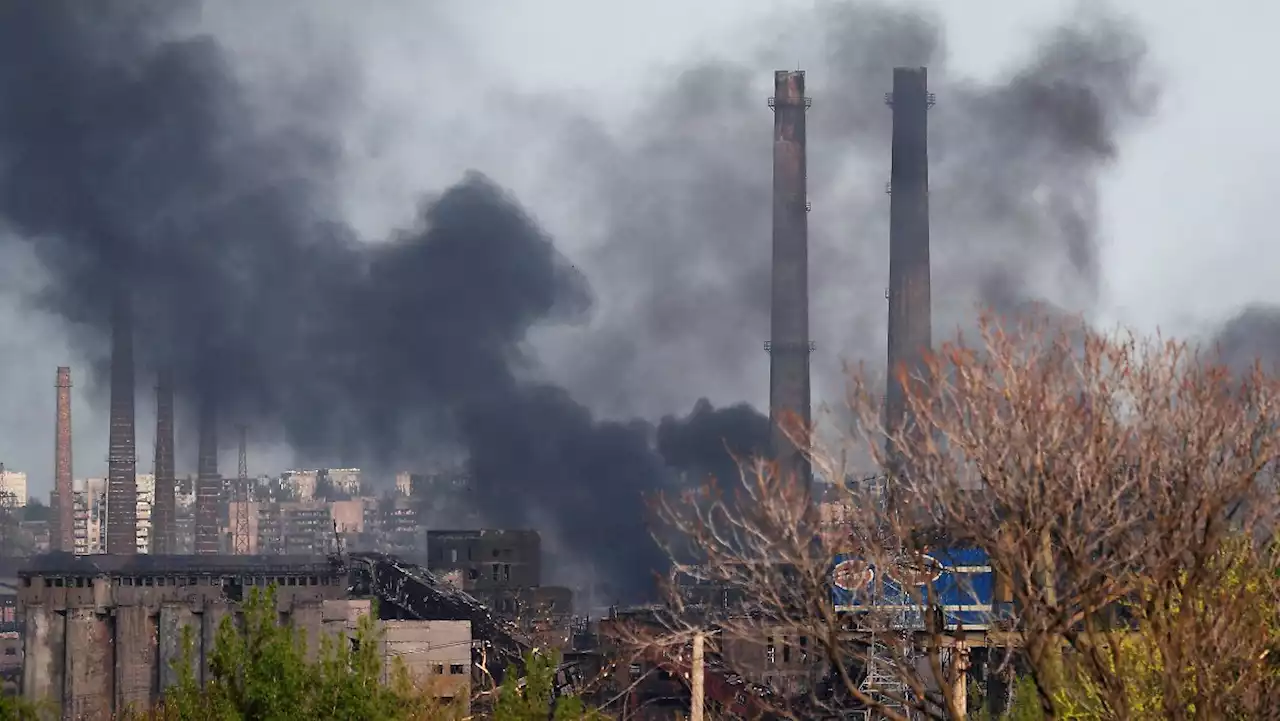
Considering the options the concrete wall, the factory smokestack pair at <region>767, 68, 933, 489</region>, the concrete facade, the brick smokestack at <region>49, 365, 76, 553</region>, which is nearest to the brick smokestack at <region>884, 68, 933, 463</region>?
the factory smokestack pair at <region>767, 68, 933, 489</region>

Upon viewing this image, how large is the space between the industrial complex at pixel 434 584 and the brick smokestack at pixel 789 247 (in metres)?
0.06

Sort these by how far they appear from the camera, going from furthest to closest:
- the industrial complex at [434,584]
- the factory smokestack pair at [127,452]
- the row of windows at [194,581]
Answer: the factory smokestack pair at [127,452] < the row of windows at [194,581] < the industrial complex at [434,584]

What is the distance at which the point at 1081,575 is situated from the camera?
13.8 m

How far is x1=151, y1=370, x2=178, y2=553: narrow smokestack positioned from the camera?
378 feet

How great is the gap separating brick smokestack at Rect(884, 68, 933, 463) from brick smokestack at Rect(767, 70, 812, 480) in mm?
3820

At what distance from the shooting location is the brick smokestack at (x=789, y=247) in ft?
290

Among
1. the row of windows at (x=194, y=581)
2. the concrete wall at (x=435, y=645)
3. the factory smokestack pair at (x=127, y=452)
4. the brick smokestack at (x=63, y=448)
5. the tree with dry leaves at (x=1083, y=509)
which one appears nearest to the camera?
the tree with dry leaves at (x=1083, y=509)

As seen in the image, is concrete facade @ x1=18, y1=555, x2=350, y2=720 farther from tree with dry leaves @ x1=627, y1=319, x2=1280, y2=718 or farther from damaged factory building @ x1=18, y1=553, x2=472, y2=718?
tree with dry leaves @ x1=627, y1=319, x2=1280, y2=718

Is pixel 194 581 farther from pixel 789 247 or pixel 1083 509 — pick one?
pixel 1083 509

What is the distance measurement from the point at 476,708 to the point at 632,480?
56021 millimetres

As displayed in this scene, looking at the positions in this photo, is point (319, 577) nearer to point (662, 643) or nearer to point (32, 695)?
point (32, 695)

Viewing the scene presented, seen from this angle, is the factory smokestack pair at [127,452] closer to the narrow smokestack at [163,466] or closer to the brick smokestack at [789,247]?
the narrow smokestack at [163,466]

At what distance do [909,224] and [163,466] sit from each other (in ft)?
161

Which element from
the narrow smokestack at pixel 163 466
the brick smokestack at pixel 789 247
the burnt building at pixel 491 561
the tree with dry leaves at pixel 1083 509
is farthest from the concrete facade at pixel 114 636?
the narrow smokestack at pixel 163 466
